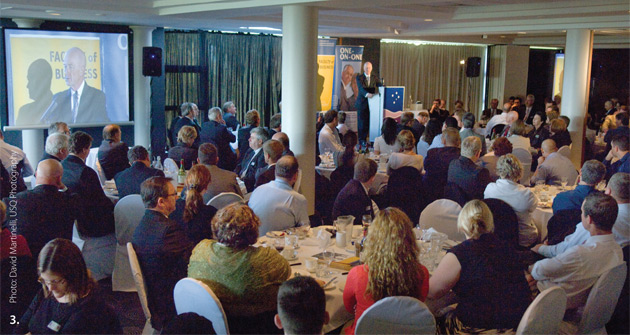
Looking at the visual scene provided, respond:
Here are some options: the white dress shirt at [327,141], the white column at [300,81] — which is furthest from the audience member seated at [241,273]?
the white dress shirt at [327,141]

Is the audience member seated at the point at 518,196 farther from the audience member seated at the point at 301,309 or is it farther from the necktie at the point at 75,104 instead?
the necktie at the point at 75,104

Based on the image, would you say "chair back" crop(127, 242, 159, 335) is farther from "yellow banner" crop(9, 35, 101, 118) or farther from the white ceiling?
"yellow banner" crop(9, 35, 101, 118)

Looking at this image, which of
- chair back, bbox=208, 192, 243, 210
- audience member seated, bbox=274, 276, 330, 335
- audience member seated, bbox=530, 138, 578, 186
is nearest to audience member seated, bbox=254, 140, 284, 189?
chair back, bbox=208, 192, 243, 210

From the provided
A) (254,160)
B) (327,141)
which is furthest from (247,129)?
(254,160)

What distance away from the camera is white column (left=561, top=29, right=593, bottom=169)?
11797mm

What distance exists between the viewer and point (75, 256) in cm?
294

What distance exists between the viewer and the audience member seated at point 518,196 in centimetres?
531

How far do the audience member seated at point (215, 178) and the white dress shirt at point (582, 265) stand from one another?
299cm

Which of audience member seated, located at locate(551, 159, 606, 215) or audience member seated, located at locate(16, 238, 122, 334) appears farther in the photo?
audience member seated, located at locate(551, 159, 606, 215)

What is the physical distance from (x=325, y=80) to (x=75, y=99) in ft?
19.2

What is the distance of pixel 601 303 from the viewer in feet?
12.2

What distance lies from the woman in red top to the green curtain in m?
10.4

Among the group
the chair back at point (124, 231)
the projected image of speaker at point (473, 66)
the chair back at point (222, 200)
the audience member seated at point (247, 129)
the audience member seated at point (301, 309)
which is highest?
the projected image of speaker at point (473, 66)

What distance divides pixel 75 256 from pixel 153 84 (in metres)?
9.95
